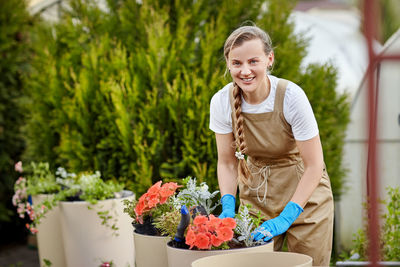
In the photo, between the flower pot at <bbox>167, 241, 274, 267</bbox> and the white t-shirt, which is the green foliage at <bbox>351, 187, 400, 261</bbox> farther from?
the flower pot at <bbox>167, 241, 274, 267</bbox>

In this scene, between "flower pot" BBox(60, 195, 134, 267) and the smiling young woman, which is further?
"flower pot" BBox(60, 195, 134, 267)

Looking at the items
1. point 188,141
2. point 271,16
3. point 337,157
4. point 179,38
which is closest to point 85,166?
point 188,141

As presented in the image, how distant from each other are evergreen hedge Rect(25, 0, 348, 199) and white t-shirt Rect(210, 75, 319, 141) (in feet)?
4.01

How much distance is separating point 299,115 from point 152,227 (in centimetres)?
73

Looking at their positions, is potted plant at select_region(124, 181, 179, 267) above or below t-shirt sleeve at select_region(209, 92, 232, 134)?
below

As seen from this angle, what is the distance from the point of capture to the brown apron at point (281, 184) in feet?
7.23

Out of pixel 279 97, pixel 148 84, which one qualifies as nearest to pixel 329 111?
pixel 148 84

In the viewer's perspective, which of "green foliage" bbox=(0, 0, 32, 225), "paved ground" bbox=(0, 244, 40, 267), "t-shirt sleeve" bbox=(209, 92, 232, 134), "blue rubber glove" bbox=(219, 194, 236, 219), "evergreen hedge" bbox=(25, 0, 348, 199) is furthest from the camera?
"green foliage" bbox=(0, 0, 32, 225)

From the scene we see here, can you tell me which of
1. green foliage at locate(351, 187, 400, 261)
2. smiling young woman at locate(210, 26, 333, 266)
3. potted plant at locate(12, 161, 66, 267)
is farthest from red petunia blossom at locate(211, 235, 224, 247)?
potted plant at locate(12, 161, 66, 267)

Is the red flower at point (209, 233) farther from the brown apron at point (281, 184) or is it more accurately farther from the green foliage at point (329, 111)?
the green foliage at point (329, 111)

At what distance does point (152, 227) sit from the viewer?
1.99m

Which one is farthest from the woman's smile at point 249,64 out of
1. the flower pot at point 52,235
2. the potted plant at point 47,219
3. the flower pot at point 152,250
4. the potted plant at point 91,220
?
the flower pot at point 52,235

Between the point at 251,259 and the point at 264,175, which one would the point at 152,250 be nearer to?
the point at 251,259

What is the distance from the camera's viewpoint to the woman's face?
2055 mm
